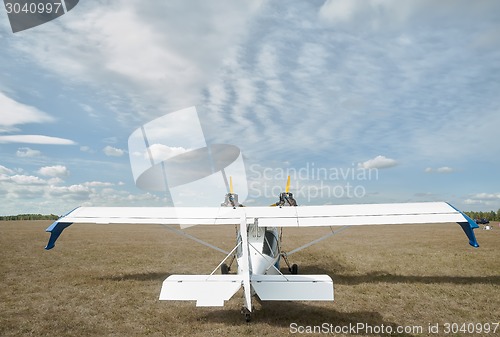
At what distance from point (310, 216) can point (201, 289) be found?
500cm

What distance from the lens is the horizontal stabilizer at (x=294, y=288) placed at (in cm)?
711

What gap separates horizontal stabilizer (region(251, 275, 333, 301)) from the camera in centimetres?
711

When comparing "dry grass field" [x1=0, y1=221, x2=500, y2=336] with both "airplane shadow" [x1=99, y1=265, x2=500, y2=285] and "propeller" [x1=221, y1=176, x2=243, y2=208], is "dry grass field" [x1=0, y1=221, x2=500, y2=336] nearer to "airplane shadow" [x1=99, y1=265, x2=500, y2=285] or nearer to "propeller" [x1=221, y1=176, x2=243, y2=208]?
"airplane shadow" [x1=99, y1=265, x2=500, y2=285]

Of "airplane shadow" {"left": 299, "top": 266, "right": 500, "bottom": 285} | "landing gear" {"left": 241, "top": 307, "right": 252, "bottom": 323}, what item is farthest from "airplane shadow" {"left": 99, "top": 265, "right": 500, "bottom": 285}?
"landing gear" {"left": 241, "top": 307, "right": 252, "bottom": 323}

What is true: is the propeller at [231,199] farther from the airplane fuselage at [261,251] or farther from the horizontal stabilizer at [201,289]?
the horizontal stabilizer at [201,289]

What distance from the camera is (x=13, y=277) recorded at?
1335 cm

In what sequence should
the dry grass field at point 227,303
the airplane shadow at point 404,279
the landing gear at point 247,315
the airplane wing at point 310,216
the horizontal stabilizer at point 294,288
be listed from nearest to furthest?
the horizontal stabilizer at point 294,288, the landing gear at point 247,315, the dry grass field at point 227,303, the airplane wing at point 310,216, the airplane shadow at point 404,279

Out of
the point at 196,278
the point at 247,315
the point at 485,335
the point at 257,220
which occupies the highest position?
the point at 257,220

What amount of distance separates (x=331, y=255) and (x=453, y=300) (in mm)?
8870

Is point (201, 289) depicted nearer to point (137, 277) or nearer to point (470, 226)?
point (137, 277)

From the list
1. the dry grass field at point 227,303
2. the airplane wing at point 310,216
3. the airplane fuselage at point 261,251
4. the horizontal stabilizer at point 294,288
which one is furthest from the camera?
the airplane wing at point 310,216

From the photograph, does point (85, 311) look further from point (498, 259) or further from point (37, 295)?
point (498, 259)

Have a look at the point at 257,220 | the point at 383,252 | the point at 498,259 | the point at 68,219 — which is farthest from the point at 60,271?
the point at 498,259

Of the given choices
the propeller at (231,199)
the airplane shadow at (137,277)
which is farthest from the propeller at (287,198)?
the airplane shadow at (137,277)
